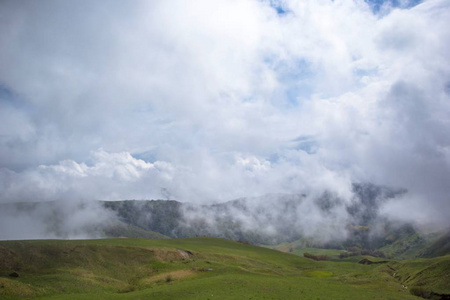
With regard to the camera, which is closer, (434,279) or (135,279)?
(135,279)

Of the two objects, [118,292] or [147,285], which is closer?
[118,292]

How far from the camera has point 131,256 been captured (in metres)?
90.8

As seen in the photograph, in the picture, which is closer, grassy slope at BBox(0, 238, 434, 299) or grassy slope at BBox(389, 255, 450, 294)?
grassy slope at BBox(0, 238, 434, 299)

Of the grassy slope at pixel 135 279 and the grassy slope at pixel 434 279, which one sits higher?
the grassy slope at pixel 135 279

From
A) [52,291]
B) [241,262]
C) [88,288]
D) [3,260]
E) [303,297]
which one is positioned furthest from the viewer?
[241,262]

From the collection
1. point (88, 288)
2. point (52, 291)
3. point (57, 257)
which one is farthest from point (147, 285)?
point (57, 257)

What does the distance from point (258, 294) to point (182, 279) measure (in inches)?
1077

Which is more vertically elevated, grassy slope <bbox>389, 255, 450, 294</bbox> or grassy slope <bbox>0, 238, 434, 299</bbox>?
grassy slope <bbox>0, 238, 434, 299</bbox>

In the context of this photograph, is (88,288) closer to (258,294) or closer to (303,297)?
(258,294)

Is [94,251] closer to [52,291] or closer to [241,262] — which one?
[52,291]

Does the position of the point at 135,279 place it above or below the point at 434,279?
above

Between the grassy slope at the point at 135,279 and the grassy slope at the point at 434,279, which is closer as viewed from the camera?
the grassy slope at the point at 135,279

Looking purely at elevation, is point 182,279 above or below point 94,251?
below

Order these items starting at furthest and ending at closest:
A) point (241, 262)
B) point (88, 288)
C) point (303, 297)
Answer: point (241, 262) → point (88, 288) → point (303, 297)
